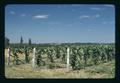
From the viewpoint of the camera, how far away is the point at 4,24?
2.86 m

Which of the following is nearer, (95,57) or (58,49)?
(95,57)
